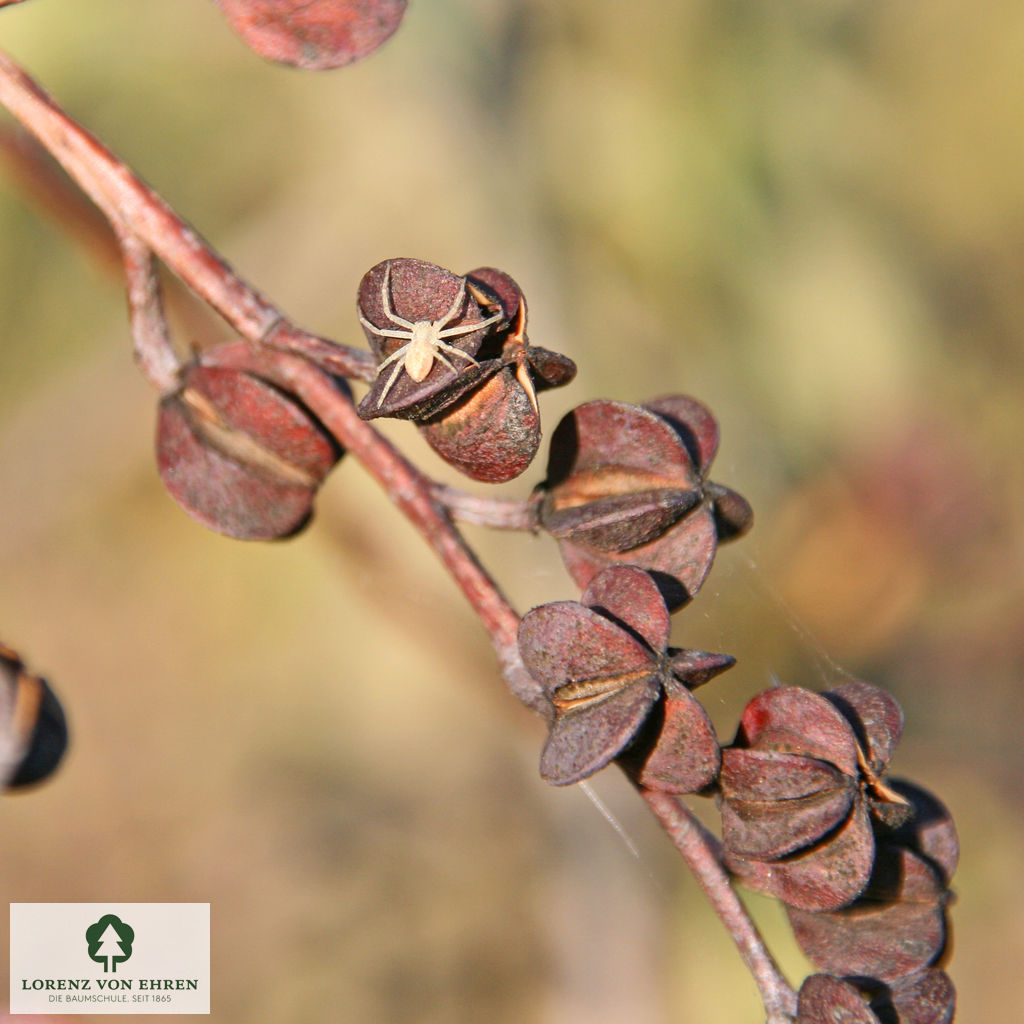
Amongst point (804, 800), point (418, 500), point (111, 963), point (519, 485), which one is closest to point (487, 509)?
point (418, 500)

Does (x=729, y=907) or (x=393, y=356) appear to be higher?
(x=393, y=356)

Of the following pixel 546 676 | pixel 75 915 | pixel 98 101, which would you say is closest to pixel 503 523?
pixel 546 676

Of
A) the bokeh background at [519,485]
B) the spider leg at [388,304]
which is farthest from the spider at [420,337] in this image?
the bokeh background at [519,485]

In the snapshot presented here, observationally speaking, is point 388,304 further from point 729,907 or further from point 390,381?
point 729,907

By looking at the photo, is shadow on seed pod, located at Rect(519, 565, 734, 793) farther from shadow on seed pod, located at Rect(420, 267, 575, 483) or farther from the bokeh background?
the bokeh background

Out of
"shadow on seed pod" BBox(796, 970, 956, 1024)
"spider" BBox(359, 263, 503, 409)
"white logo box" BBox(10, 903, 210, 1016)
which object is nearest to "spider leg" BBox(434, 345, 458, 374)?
"spider" BBox(359, 263, 503, 409)

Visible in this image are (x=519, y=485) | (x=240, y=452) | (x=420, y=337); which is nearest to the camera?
(x=420, y=337)

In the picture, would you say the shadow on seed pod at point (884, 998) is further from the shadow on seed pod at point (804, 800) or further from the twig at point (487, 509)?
the twig at point (487, 509)
